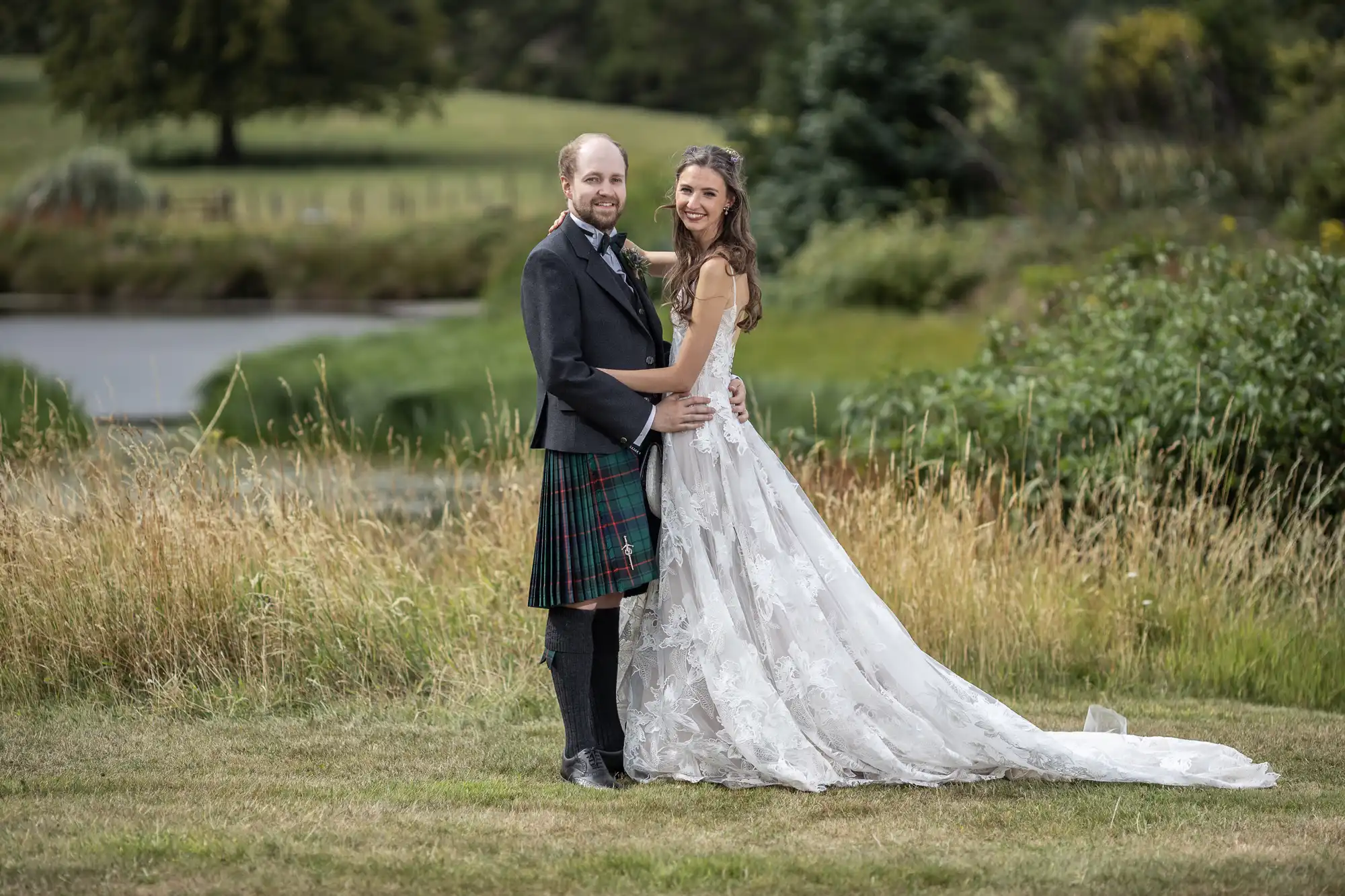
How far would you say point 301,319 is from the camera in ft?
85.3

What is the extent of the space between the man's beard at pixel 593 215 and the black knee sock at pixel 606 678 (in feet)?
3.42

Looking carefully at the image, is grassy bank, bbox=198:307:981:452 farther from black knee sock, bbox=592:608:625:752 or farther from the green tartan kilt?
the green tartan kilt

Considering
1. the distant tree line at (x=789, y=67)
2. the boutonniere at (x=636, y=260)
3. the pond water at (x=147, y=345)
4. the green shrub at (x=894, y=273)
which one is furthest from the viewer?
the distant tree line at (x=789, y=67)

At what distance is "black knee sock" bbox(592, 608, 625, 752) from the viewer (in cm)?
434

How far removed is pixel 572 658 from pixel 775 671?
551 millimetres

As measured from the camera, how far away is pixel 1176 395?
715cm

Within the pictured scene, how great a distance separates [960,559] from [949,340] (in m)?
7.41

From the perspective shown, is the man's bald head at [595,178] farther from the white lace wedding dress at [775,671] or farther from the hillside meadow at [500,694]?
the hillside meadow at [500,694]

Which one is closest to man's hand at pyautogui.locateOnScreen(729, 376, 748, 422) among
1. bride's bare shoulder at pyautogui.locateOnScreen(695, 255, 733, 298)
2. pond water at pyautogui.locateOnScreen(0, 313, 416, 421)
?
bride's bare shoulder at pyautogui.locateOnScreen(695, 255, 733, 298)

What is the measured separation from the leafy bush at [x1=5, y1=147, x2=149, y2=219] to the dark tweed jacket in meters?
27.9

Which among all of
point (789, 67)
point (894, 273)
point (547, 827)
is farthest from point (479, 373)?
point (547, 827)

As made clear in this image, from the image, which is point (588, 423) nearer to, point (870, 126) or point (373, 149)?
point (870, 126)

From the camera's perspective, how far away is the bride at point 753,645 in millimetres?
4246

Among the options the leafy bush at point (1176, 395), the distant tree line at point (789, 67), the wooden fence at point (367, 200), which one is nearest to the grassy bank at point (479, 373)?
the leafy bush at point (1176, 395)
